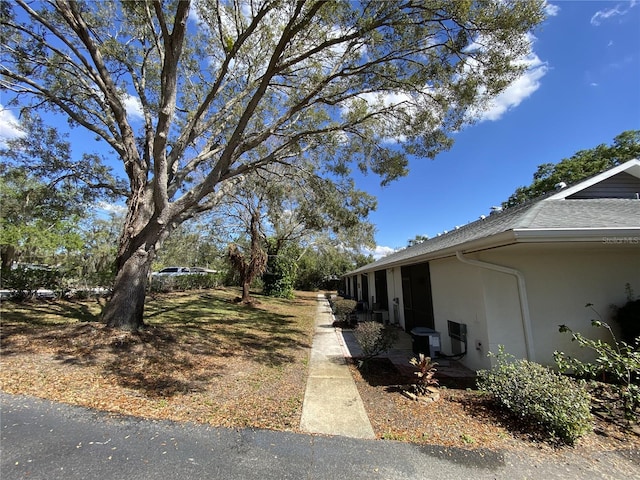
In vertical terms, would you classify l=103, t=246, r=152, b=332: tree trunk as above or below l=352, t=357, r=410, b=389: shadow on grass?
above

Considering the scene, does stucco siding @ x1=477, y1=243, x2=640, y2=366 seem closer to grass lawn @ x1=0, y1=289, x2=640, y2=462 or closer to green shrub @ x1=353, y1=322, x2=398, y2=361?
grass lawn @ x1=0, y1=289, x2=640, y2=462

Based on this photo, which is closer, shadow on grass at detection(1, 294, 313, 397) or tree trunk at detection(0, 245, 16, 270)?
shadow on grass at detection(1, 294, 313, 397)

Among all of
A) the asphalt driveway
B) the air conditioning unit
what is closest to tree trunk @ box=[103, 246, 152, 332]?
the asphalt driveway

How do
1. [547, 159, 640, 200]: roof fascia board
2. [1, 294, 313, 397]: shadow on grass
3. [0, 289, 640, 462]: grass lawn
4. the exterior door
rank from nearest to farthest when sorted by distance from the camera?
1. [0, 289, 640, 462]: grass lawn
2. [1, 294, 313, 397]: shadow on grass
3. [547, 159, 640, 200]: roof fascia board
4. the exterior door

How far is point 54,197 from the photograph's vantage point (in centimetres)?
944

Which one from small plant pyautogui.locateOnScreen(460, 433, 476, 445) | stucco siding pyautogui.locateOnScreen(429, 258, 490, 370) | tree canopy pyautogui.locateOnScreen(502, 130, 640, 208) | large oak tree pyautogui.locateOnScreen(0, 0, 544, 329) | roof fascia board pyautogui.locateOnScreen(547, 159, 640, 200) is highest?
tree canopy pyautogui.locateOnScreen(502, 130, 640, 208)

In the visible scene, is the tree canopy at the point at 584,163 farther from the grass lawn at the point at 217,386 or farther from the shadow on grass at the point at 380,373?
the grass lawn at the point at 217,386

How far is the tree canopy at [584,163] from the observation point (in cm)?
2000

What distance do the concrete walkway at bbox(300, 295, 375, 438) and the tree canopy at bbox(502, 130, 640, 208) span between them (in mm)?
17486

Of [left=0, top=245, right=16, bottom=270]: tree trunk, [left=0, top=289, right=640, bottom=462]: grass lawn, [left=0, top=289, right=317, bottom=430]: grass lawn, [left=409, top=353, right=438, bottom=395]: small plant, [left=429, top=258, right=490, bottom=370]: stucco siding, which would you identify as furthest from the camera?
[left=0, top=245, right=16, bottom=270]: tree trunk

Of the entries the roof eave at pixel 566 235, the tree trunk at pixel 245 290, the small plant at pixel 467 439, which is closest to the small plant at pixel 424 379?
the small plant at pixel 467 439

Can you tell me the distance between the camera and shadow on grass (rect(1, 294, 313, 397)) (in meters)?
4.89

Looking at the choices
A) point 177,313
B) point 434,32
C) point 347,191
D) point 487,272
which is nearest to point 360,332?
point 487,272

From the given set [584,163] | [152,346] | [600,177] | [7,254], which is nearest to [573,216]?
[600,177]
